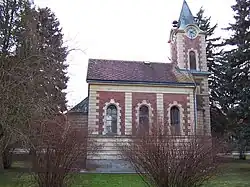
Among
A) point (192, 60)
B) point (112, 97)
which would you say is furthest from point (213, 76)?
point (112, 97)

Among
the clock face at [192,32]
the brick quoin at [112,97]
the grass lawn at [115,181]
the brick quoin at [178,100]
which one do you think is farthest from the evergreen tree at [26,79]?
the clock face at [192,32]

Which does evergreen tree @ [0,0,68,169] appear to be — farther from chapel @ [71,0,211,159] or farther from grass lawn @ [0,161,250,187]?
chapel @ [71,0,211,159]

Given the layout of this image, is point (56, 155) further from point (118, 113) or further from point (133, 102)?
point (133, 102)

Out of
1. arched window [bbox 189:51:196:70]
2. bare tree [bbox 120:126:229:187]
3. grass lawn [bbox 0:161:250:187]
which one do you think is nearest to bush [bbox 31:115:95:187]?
bare tree [bbox 120:126:229:187]

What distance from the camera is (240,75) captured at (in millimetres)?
23188

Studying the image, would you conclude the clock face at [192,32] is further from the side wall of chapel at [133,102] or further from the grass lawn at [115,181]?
the grass lawn at [115,181]

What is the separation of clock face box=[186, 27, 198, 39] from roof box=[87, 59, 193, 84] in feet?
13.8

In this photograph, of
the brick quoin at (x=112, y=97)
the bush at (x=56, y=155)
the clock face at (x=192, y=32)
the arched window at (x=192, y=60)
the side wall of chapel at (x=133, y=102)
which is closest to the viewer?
the bush at (x=56, y=155)

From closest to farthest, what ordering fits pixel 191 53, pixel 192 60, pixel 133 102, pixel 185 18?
pixel 133 102 → pixel 192 60 → pixel 191 53 → pixel 185 18

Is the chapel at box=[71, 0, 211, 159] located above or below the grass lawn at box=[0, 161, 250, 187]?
above

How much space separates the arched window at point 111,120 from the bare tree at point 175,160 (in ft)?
54.3

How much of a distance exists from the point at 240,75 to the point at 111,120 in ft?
34.4

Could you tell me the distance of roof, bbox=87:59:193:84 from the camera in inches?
1025

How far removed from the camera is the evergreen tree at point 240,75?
70.2 feet
